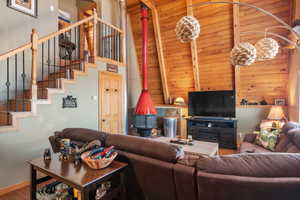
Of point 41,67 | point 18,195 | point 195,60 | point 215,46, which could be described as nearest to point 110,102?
point 41,67

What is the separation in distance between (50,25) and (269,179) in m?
4.76

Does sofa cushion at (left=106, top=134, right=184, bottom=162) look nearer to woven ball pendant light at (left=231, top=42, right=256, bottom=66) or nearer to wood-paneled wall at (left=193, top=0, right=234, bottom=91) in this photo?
woven ball pendant light at (left=231, top=42, right=256, bottom=66)

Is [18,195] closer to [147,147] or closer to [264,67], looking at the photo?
[147,147]

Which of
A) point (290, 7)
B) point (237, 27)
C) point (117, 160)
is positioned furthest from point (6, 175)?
point (290, 7)

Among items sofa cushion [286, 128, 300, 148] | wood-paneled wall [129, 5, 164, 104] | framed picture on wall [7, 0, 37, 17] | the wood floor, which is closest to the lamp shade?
sofa cushion [286, 128, 300, 148]

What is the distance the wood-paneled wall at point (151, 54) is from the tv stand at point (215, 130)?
1579 millimetres

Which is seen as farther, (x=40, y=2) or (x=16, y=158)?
(x=40, y=2)

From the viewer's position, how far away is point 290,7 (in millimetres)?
3338

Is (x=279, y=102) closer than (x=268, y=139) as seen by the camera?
No

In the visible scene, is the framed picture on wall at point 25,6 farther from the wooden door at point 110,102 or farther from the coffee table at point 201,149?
the coffee table at point 201,149

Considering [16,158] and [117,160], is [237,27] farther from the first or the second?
[16,158]

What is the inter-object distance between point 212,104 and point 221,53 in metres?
1.43

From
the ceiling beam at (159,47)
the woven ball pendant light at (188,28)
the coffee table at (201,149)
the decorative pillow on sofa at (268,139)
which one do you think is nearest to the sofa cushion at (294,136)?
the decorative pillow on sofa at (268,139)

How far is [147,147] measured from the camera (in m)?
1.47
